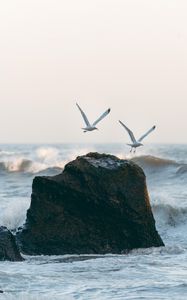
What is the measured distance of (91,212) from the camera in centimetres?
1302

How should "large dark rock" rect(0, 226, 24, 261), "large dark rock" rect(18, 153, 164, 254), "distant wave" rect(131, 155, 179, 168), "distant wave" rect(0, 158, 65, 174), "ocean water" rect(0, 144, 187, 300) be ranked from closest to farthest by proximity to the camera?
"ocean water" rect(0, 144, 187, 300)
"large dark rock" rect(0, 226, 24, 261)
"large dark rock" rect(18, 153, 164, 254)
"distant wave" rect(131, 155, 179, 168)
"distant wave" rect(0, 158, 65, 174)

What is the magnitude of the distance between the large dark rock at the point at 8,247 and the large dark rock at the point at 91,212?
825mm

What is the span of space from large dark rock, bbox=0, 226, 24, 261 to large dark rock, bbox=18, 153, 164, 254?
2.71ft

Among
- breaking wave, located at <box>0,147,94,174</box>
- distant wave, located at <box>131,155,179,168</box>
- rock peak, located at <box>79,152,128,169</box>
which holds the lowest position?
breaking wave, located at <box>0,147,94,174</box>

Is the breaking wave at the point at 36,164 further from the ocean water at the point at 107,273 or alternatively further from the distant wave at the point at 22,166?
the ocean water at the point at 107,273

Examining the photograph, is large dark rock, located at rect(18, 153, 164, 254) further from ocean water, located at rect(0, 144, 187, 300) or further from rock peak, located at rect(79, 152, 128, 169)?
ocean water, located at rect(0, 144, 187, 300)

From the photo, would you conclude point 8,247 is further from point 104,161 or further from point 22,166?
point 22,166

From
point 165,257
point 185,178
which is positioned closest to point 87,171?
point 165,257

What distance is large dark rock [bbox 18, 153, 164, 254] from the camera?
42.2ft

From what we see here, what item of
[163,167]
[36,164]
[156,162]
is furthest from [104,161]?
[36,164]

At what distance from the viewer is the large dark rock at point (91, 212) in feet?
42.2

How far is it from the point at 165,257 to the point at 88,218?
4.53 ft

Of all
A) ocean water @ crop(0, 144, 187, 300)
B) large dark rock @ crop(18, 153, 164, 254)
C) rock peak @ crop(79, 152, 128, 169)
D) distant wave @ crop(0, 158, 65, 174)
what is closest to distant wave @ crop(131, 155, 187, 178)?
distant wave @ crop(0, 158, 65, 174)

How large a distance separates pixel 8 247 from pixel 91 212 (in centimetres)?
167
